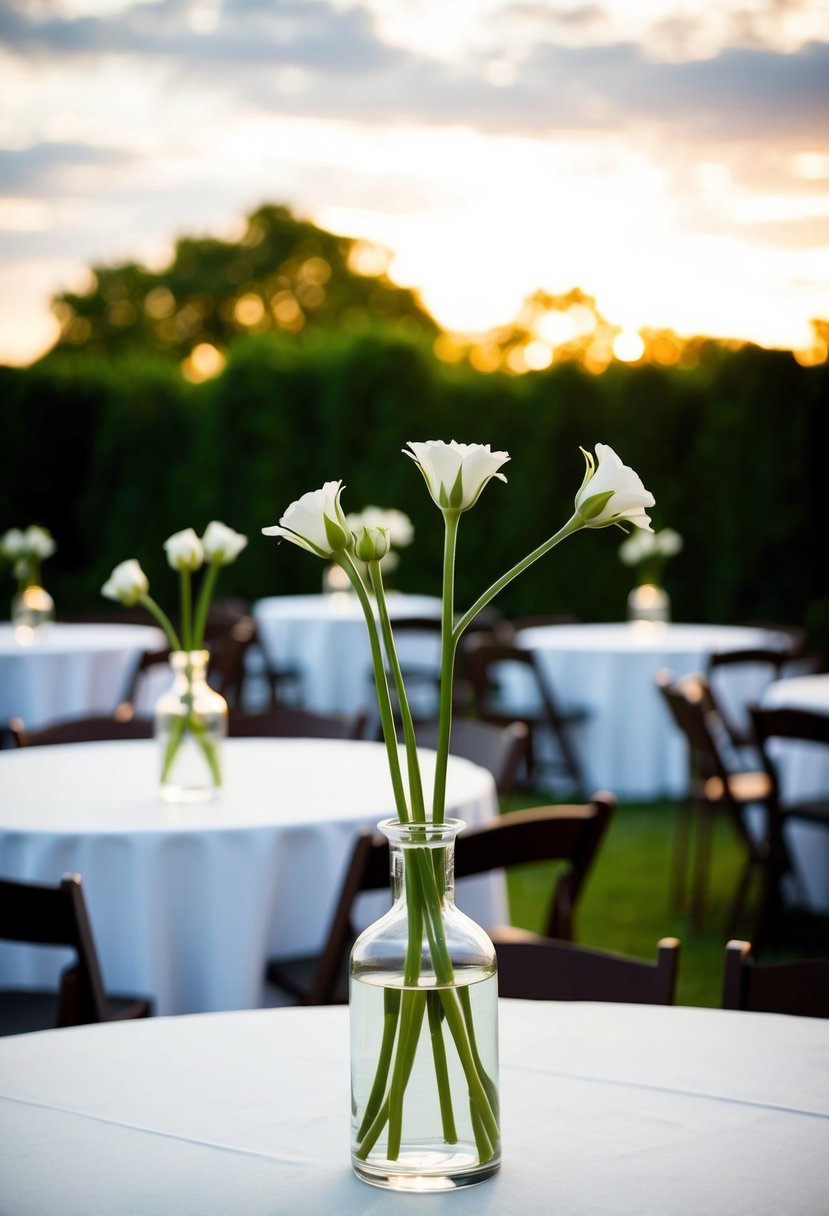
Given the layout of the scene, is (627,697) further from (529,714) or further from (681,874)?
(681,874)

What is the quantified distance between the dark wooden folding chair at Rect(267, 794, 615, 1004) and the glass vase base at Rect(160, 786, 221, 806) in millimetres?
360

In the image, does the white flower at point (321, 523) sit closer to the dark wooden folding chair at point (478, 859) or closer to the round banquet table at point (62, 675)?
the dark wooden folding chair at point (478, 859)

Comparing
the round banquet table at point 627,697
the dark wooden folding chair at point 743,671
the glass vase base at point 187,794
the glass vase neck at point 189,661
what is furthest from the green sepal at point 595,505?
the round banquet table at point 627,697

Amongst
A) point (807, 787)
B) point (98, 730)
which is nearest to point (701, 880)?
point (807, 787)

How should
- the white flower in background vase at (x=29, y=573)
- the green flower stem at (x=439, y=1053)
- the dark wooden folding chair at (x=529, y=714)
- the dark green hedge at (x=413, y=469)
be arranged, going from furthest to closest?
the dark green hedge at (x=413, y=469), the dark wooden folding chair at (x=529, y=714), the white flower in background vase at (x=29, y=573), the green flower stem at (x=439, y=1053)

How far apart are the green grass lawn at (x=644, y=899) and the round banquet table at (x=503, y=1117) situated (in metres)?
2.73

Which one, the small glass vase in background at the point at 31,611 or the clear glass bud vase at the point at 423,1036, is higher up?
the small glass vase in background at the point at 31,611

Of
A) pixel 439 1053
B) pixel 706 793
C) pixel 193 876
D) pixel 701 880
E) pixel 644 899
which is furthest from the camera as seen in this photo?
pixel 644 899

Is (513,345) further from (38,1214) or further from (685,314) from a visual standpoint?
(38,1214)

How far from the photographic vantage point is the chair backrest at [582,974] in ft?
5.53

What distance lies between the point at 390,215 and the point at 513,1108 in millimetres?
10875

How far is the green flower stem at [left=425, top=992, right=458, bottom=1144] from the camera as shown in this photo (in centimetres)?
109

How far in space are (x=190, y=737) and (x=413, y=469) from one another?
736cm

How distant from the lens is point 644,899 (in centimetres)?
525
